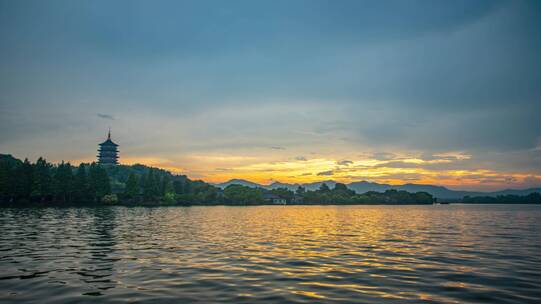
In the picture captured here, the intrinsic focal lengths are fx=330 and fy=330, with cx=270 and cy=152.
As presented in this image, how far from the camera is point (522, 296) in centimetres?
1269

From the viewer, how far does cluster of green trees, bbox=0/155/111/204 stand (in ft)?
321

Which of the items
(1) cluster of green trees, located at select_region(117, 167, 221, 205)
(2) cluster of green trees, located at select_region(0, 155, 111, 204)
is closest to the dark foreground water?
(2) cluster of green trees, located at select_region(0, 155, 111, 204)

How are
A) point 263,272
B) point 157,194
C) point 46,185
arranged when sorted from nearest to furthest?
1. point 263,272
2. point 46,185
3. point 157,194

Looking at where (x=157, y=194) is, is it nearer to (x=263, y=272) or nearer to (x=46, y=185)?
(x=46, y=185)

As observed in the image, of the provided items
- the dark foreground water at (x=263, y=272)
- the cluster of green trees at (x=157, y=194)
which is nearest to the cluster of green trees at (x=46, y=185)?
the cluster of green trees at (x=157, y=194)

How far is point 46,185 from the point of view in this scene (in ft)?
347

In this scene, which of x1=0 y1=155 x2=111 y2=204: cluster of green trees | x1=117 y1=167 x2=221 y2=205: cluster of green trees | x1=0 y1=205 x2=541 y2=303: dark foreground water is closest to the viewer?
x1=0 y1=205 x2=541 y2=303: dark foreground water

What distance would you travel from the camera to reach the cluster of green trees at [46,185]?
97750mm

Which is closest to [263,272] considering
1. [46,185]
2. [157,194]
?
[46,185]

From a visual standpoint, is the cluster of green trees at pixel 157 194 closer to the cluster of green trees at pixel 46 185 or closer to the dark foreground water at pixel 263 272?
the cluster of green trees at pixel 46 185

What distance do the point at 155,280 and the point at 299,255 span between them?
9.96m

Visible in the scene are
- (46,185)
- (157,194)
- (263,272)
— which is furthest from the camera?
(157,194)

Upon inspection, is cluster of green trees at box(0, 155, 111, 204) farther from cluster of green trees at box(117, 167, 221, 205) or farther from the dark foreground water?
the dark foreground water

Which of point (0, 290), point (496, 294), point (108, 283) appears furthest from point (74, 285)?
point (496, 294)
